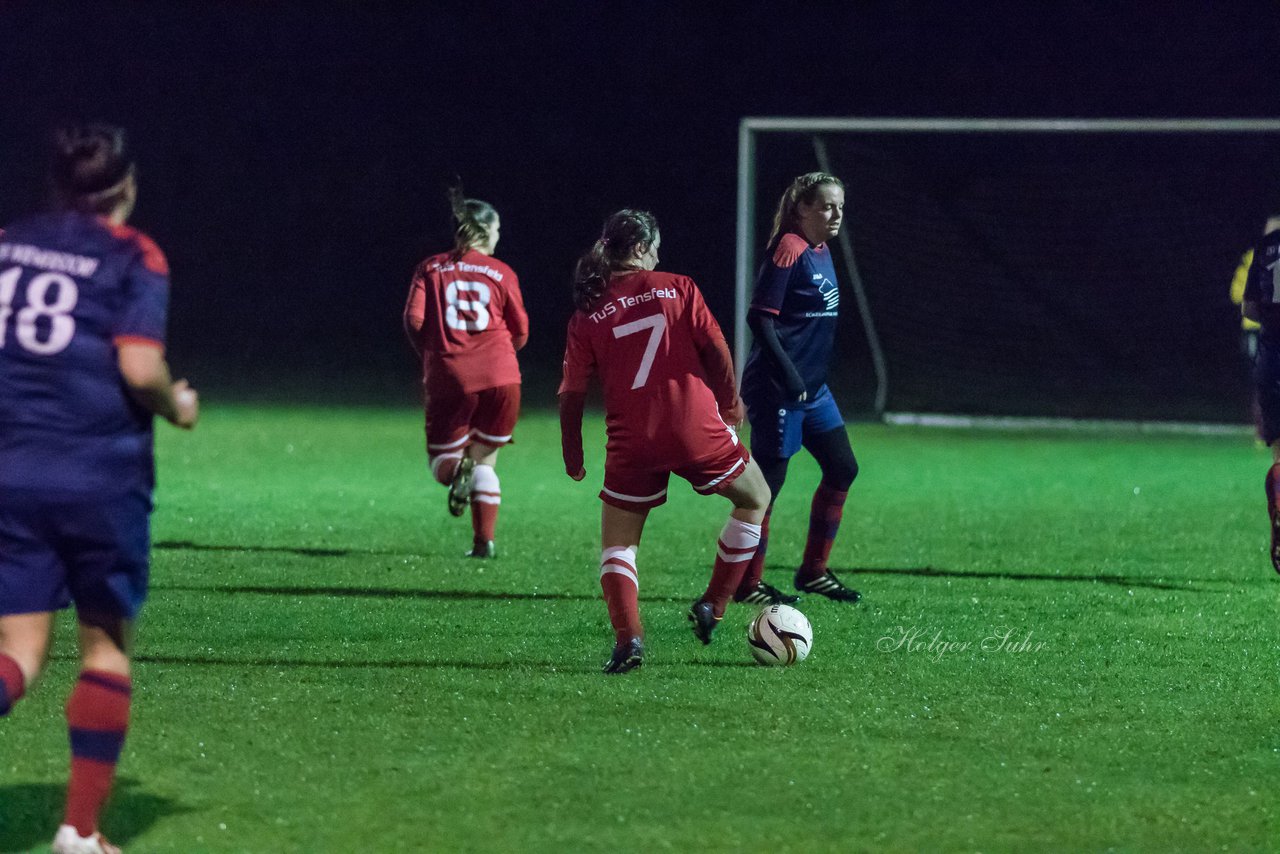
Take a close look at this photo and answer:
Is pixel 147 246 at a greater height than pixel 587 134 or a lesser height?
greater

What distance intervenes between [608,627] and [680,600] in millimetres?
684

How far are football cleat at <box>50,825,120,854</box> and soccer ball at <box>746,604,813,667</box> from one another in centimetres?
249

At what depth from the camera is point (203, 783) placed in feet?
13.6

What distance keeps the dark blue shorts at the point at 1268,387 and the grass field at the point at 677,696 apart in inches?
26.4

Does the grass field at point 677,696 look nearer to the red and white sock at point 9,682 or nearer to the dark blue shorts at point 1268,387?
the red and white sock at point 9,682

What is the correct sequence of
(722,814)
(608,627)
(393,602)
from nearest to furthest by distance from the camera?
(722,814) → (608,627) → (393,602)

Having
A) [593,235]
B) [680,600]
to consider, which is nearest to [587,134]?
[593,235]

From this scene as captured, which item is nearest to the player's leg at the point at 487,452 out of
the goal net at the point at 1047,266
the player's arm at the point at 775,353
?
the player's arm at the point at 775,353

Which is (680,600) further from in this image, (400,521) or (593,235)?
(593,235)

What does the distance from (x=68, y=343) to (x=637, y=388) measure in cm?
219

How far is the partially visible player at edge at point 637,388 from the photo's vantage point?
208 inches

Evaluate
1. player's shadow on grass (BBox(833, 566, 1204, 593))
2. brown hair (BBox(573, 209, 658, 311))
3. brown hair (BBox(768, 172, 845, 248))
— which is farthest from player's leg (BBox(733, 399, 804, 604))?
brown hair (BBox(573, 209, 658, 311))

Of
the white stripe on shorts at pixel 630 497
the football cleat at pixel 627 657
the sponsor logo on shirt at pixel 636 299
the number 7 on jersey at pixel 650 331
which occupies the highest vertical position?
the sponsor logo on shirt at pixel 636 299

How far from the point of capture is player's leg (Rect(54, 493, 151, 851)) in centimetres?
350
